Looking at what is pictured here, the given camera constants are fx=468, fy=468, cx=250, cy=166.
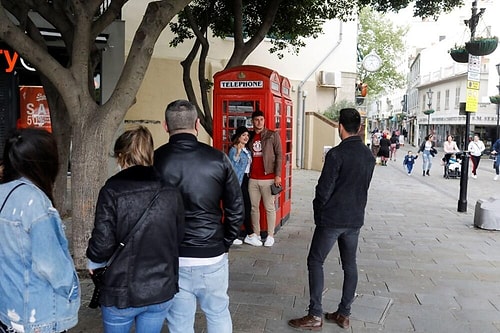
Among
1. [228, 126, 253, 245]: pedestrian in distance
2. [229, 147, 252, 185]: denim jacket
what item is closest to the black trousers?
[228, 126, 253, 245]: pedestrian in distance

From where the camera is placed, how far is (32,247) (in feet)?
6.73

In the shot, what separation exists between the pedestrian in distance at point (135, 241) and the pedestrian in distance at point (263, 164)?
393 centimetres

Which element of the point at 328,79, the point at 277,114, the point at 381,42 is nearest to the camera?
the point at 277,114

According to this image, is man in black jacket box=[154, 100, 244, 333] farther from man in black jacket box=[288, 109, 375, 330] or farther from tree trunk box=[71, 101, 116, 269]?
tree trunk box=[71, 101, 116, 269]

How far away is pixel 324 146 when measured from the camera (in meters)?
17.8

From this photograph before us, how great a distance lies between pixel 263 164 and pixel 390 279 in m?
2.21

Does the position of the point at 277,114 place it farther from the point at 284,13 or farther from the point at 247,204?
the point at 284,13

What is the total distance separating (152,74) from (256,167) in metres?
8.62

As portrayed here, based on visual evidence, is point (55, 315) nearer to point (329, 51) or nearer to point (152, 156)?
point (152, 156)

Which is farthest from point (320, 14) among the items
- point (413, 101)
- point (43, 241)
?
point (413, 101)

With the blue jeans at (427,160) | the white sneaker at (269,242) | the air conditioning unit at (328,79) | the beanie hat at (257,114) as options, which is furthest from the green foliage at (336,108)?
the beanie hat at (257,114)

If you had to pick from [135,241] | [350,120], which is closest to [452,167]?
[350,120]

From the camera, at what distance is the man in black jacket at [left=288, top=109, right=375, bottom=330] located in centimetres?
384

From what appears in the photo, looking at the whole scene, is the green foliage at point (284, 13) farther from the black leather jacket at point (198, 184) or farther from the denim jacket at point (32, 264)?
the denim jacket at point (32, 264)
